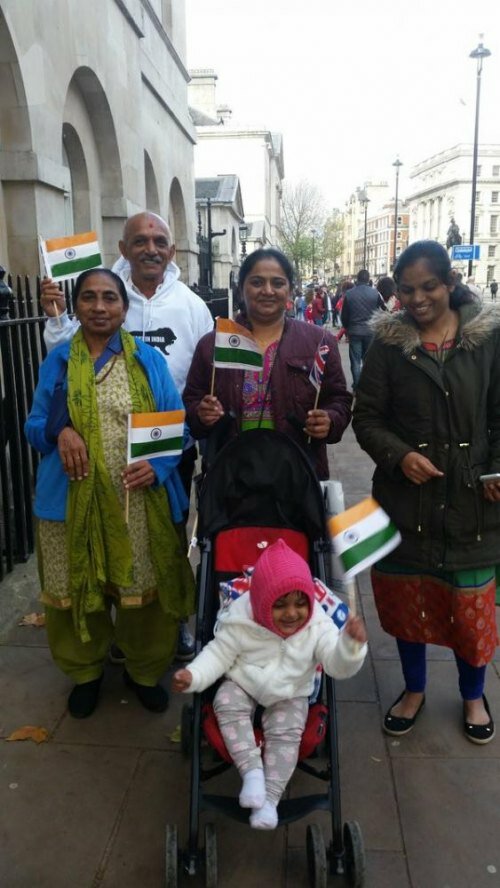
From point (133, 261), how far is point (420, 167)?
399 feet

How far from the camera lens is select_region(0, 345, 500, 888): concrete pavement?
2.37 m

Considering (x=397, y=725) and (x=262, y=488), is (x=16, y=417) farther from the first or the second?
(x=397, y=725)

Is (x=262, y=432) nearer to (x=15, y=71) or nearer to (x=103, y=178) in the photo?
(x=15, y=71)

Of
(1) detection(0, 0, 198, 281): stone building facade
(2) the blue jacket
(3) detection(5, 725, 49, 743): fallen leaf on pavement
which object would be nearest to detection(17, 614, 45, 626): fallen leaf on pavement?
(3) detection(5, 725, 49, 743): fallen leaf on pavement

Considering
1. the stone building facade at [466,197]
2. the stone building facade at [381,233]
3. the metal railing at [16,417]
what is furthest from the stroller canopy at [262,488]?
the stone building facade at [381,233]

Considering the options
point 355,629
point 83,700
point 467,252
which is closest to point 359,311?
point 83,700

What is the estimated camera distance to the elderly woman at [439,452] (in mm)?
2814

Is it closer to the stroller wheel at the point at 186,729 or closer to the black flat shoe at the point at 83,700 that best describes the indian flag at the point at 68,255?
the black flat shoe at the point at 83,700

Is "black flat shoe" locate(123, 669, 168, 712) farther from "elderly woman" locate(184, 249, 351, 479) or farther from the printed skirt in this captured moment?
"elderly woman" locate(184, 249, 351, 479)

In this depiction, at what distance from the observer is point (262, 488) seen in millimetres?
2801

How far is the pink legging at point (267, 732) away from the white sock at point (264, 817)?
0.04m

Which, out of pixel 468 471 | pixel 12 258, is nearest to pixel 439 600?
pixel 468 471

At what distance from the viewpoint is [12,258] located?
264 inches

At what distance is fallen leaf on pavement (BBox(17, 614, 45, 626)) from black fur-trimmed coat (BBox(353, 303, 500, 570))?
2266 millimetres
